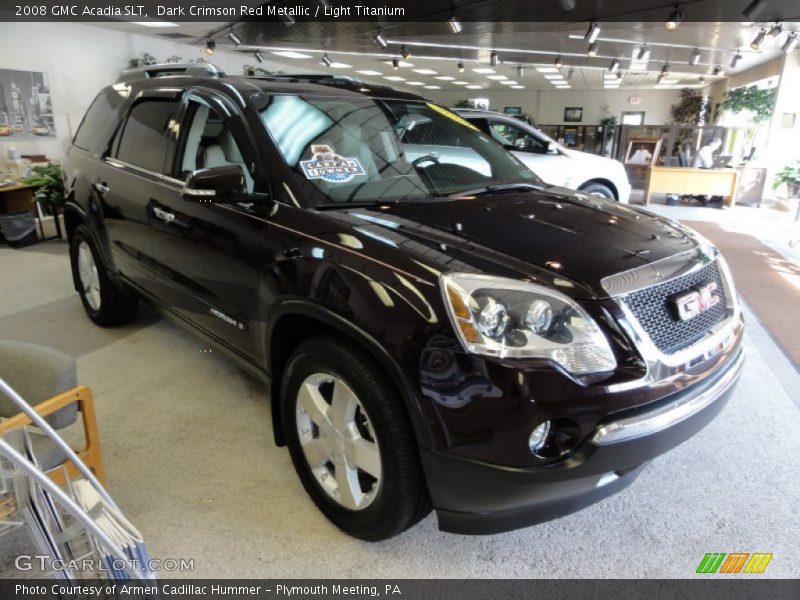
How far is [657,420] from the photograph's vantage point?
1.43m

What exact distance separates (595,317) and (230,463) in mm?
1611

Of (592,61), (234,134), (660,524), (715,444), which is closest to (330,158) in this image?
(234,134)

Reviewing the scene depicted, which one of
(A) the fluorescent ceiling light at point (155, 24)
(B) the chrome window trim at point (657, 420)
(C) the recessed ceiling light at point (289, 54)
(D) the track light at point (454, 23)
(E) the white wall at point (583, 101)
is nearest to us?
(B) the chrome window trim at point (657, 420)

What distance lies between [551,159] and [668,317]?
5097mm

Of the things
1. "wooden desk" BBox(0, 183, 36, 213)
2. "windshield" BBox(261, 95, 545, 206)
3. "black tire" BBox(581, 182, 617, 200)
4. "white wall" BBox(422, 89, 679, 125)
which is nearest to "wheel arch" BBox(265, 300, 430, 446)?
"windshield" BBox(261, 95, 545, 206)

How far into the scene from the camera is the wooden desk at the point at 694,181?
963 centimetres

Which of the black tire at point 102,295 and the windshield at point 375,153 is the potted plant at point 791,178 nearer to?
the windshield at point 375,153

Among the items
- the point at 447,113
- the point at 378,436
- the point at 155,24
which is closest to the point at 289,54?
the point at 155,24

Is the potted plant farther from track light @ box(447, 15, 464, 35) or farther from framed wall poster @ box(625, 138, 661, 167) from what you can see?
track light @ box(447, 15, 464, 35)

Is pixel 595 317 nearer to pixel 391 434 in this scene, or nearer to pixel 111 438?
pixel 391 434

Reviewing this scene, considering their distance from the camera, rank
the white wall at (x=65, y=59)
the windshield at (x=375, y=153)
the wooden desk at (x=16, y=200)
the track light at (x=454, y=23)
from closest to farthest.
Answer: the windshield at (x=375, y=153)
the wooden desk at (x=16, y=200)
the track light at (x=454, y=23)
the white wall at (x=65, y=59)

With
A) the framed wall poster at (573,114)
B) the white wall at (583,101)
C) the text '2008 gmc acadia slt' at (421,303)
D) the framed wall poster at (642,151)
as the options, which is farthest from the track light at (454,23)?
the framed wall poster at (573,114)

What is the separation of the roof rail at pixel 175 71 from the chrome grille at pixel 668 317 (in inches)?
84.6

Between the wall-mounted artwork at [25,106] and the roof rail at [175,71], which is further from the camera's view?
the wall-mounted artwork at [25,106]
